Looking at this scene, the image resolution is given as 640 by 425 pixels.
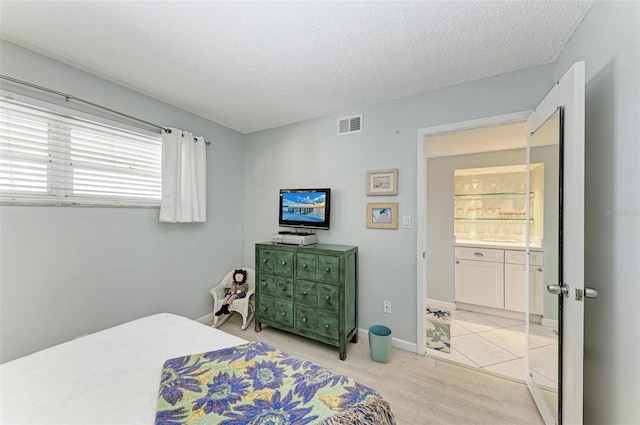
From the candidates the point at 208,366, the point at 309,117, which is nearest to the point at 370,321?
the point at 208,366

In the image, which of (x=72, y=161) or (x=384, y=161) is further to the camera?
(x=384, y=161)

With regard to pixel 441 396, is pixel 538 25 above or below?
above

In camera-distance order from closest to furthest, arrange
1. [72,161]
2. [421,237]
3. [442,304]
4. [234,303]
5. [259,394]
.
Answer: [259,394] → [72,161] → [421,237] → [234,303] → [442,304]

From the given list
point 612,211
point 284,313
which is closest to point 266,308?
point 284,313

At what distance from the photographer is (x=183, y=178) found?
2631 millimetres

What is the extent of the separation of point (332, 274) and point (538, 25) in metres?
2.31

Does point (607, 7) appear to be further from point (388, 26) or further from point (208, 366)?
point (208, 366)

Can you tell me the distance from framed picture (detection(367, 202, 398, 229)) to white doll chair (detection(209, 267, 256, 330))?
1.65 metres

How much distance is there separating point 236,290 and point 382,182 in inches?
86.3

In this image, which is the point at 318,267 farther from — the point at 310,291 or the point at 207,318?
the point at 207,318

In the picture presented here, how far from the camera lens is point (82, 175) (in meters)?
1.99

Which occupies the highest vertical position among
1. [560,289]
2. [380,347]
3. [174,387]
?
[560,289]

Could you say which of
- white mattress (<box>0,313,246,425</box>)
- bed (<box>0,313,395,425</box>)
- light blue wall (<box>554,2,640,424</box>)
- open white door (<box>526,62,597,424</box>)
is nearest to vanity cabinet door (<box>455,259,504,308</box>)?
open white door (<box>526,62,597,424</box>)

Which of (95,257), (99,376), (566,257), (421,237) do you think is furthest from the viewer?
(421,237)
